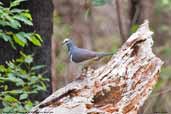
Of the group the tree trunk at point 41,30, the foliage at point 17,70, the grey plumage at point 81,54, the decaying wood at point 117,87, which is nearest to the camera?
the decaying wood at point 117,87

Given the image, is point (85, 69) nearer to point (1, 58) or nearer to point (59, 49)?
point (1, 58)

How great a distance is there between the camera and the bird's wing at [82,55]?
225 inches

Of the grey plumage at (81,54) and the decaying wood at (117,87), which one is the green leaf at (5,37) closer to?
the decaying wood at (117,87)

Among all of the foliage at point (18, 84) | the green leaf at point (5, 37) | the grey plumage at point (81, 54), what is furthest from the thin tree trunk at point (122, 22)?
the green leaf at point (5, 37)

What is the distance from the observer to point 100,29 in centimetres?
1553

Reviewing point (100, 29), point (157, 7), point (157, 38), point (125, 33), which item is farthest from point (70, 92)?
point (100, 29)

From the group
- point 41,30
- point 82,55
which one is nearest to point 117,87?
point 82,55

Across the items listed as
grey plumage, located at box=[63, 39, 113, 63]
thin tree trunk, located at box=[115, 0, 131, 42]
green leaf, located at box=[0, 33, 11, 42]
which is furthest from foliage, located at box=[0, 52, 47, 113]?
thin tree trunk, located at box=[115, 0, 131, 42]

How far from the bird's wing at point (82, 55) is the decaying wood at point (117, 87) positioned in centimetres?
68

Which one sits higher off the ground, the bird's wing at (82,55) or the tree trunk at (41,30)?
the tree trunk at (41,30)

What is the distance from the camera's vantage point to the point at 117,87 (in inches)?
189

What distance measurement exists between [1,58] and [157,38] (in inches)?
281

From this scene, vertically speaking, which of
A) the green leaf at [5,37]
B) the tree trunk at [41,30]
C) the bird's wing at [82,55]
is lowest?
the bird's wing at [82,55]

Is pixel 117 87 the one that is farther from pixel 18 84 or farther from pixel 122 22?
pixel 122 22
